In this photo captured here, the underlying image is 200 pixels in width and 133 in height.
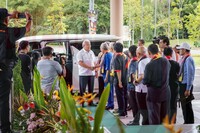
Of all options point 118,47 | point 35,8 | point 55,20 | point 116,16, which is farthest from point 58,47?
point 55,20

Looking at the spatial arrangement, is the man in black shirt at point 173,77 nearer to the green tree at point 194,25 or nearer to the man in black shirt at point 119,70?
the man in black shirt at point 119,70

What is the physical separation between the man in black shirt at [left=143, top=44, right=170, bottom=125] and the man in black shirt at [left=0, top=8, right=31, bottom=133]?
2008mm

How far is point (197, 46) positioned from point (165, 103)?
33.0 ft

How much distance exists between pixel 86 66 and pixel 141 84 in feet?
7.55

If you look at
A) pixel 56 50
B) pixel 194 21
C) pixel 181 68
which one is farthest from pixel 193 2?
pixel 181 68

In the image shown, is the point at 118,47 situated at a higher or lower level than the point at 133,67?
higher

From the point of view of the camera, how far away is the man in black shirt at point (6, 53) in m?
3.89

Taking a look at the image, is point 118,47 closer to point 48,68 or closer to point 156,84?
point 48,68

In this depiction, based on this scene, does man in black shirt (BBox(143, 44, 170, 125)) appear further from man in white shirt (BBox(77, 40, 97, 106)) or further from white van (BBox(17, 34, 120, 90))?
white van (BBox(17, 34, 120, 90))

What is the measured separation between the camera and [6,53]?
3.95 metres

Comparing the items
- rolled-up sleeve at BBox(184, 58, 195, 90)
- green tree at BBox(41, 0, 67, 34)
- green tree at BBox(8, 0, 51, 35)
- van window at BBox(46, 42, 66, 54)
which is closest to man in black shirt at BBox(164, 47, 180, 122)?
rolled-up sleeve at BBox(184, 58, 195, 90)

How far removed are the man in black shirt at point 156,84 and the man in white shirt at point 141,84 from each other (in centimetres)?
36

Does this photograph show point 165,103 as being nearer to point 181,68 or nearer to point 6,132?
point 181,68

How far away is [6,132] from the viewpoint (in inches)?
162
